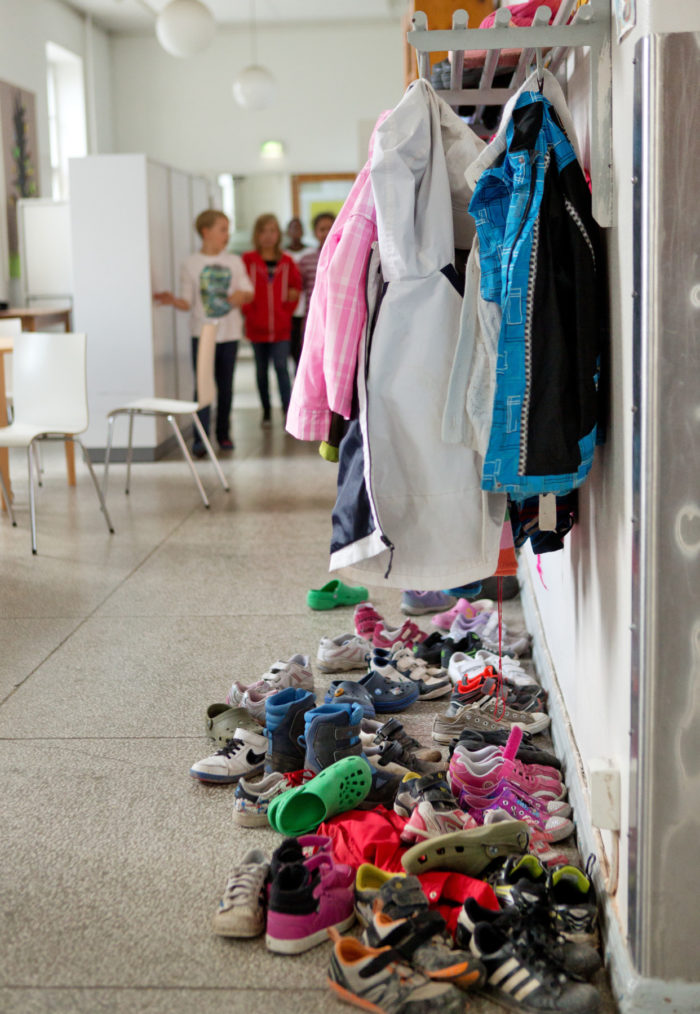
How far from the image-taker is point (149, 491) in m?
5.59

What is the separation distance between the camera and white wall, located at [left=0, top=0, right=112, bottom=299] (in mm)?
8789

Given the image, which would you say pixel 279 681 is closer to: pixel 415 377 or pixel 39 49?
pixel 415 377

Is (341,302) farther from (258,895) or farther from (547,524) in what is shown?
(258,895)

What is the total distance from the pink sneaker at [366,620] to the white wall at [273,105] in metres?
9.26

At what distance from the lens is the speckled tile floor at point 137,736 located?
1610 mm

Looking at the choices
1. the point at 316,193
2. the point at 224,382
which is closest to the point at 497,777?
the point at 224,382

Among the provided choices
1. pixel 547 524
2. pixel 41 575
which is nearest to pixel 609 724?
pixel 547 524

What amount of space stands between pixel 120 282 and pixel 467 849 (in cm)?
512

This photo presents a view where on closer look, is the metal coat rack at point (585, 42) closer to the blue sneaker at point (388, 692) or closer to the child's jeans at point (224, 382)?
the blue sneaker at point (388, 692)

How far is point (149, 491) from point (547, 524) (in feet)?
13.1

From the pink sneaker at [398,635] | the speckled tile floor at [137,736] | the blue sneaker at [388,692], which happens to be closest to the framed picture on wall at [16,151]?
the speckled tile floor at [137,736]

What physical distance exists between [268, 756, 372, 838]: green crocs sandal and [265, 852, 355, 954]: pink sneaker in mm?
239

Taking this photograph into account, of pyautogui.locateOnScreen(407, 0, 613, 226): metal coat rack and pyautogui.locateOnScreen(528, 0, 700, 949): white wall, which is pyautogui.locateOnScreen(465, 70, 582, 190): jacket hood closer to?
→ pyautogui.locateOnScreen(407, 0, 613, 226): metal coat rack

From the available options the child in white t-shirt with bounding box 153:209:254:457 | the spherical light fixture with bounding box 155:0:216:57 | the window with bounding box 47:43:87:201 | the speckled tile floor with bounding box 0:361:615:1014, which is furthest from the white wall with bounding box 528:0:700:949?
the window with bounding box 47:43:87:201
